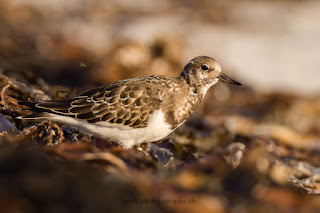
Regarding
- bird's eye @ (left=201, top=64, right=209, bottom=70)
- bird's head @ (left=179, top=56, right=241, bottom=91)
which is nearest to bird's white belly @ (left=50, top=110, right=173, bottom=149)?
bird's head @ (left=179, top=56, right=241, bottom=91)

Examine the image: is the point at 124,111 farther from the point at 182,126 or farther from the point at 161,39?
the point at 161,39

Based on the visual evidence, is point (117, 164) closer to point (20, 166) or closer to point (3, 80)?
point (20, 166)

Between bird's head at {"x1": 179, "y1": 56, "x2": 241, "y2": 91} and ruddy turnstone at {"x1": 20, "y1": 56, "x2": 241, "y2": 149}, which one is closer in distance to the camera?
ruddy turnstone at {"x1": 20, "y1": 56, "x2": 241, "y2": 149}

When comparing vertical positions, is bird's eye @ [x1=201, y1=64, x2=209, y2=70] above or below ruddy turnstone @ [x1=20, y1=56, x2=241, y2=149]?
above

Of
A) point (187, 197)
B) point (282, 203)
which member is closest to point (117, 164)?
point (187, 197)

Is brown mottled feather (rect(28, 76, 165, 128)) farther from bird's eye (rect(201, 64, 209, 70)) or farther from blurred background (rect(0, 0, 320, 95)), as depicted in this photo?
blurred background (rect(0, 0, 320, 95))

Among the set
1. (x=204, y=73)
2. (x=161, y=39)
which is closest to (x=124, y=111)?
(x=204, y=73)
